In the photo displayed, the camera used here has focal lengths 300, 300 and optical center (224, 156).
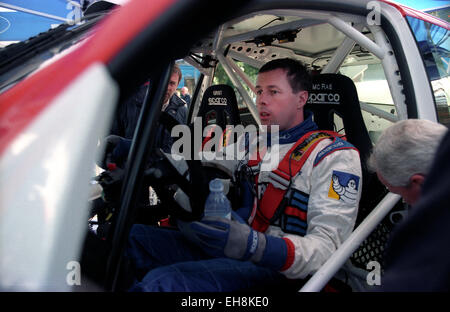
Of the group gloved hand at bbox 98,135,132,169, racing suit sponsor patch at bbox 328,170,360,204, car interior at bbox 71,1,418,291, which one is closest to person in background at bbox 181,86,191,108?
car interior at bbox 71,1,418,291

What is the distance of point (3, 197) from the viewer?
401 mm

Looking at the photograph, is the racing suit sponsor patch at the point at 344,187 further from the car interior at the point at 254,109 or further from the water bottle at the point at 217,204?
the water bottle at the point at 217,204

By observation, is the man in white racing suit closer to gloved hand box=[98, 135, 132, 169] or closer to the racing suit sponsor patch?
the racing suit sponsor patch

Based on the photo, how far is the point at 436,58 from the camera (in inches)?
67.1

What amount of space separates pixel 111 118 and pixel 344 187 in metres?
1.00

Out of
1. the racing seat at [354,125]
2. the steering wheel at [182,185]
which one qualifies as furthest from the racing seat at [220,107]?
the steering wheel at [182,185]

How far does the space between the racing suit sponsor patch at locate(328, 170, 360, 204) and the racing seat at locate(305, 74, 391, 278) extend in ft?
0.88

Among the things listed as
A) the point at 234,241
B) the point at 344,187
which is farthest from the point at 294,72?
the point at 234,241

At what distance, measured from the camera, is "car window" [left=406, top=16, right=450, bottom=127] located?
1.53 m

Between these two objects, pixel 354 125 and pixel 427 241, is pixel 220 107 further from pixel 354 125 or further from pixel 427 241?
pixel 427 241

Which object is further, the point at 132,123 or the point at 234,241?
the point at 132,123

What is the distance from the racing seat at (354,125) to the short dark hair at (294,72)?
12cm

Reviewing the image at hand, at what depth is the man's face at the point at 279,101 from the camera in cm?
159

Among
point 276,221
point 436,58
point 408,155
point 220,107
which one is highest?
point 436,58
